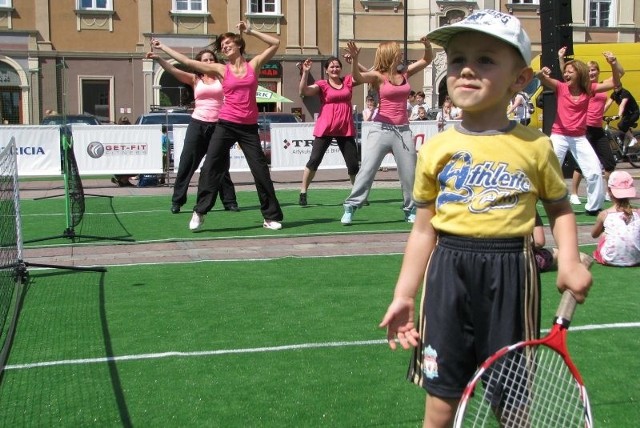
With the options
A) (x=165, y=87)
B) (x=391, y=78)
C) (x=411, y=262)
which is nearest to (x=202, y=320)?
(x=411, y=262)

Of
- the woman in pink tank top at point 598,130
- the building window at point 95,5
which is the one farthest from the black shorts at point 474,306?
the building window at point 95,5

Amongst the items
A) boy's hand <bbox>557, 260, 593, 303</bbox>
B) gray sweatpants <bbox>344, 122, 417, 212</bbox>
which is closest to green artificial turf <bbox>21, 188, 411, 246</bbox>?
gray sweatpants <bbox>344, 122, 417, 212</bbox>

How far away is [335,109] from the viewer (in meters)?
12.6

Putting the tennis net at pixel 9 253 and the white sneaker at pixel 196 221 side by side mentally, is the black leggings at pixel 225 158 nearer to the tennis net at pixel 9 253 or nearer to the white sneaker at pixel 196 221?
the white sneaker at pixel 196 221

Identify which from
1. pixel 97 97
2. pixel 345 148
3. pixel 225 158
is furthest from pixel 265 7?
pixel 225 158

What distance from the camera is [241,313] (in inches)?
264

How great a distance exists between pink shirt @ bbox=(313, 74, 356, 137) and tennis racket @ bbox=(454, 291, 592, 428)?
31.8 feet

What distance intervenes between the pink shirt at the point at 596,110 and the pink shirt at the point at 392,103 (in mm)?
3275

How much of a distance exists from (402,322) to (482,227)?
0.45m

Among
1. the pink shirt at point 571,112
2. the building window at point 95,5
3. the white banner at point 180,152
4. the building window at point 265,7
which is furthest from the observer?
the building window at point 265,7

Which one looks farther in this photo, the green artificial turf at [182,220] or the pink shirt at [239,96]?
the green artificial turf at [182,220]

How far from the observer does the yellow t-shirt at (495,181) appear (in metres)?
3.25

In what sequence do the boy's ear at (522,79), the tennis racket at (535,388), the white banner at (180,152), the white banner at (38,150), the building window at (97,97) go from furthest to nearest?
the building window at (97,97)
the white banner at (180,152)
the white banner at (38,150)
the boy's ear at (522,79)
the tennis racket at (535,388)

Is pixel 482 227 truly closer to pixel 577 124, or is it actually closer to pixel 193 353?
pixel 193 353
